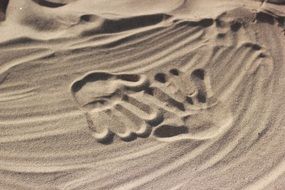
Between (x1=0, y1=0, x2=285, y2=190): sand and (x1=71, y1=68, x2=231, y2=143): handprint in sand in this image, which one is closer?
(x1=0, y1=0, x2=285, y2=190): sand

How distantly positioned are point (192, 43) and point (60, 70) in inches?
27.2

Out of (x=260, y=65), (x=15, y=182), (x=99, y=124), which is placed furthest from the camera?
(x=260, y=65)

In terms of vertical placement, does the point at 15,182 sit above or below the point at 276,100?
below

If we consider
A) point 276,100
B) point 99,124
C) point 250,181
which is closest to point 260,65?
point 276,100

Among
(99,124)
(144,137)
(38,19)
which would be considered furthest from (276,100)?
(38,19)

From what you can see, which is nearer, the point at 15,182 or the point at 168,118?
the point at 15,182

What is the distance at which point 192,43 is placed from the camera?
9.18 feet

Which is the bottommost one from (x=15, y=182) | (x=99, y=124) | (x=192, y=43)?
(x=15, y=182)

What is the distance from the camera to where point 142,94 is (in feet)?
8.55

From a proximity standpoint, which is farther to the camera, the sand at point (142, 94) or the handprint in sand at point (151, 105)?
the handprint in sand at point (151, 105)

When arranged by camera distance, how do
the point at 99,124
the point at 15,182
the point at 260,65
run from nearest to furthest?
the point at 15,182 < the point at 99,124 < the point at 260,65

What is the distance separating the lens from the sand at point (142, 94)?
2.41 meters

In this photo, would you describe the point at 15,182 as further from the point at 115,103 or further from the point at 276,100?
the point at 276,100

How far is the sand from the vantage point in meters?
2.41
